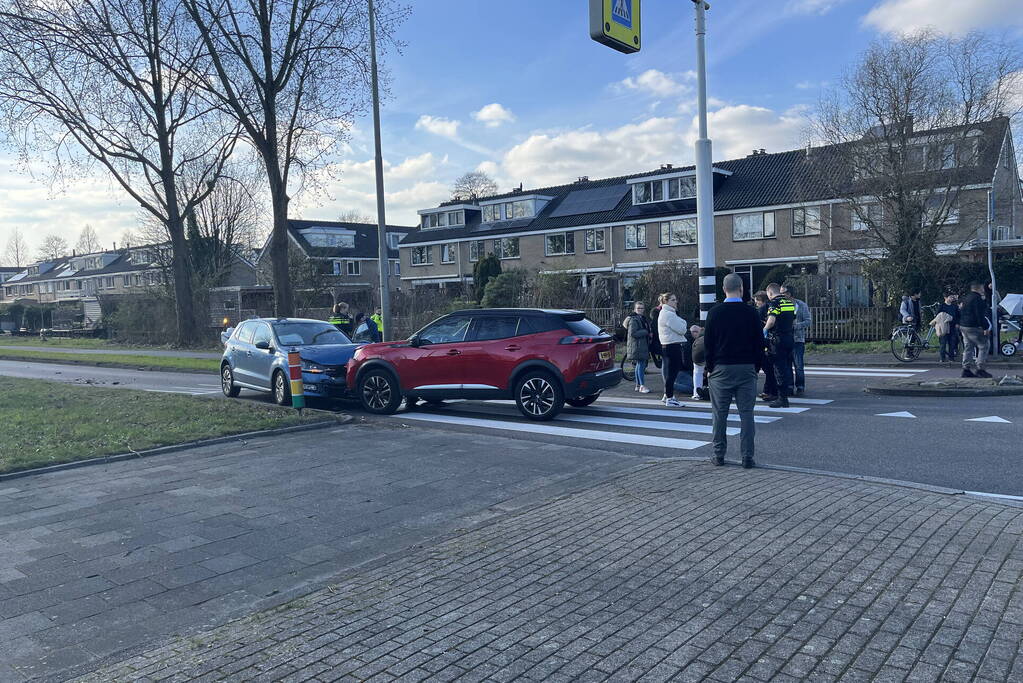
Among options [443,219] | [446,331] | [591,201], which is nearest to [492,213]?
[443,219]

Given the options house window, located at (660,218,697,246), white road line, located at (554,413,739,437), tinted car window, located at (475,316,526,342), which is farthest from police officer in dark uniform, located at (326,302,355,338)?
house window, located at (660,218,697,246)

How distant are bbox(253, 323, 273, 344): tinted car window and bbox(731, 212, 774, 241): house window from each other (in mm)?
32154

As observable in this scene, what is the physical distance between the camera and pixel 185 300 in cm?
3378

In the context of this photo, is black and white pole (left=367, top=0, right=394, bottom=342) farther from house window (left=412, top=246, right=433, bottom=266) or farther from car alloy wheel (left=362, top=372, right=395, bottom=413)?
house window (left=412, top=246, right=433, bottom=266)

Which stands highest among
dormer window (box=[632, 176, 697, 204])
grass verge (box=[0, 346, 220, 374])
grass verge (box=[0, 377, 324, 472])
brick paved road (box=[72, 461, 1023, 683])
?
dormer window (box=[632, 176, 697, 204])

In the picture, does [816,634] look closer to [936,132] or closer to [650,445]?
[650,445]

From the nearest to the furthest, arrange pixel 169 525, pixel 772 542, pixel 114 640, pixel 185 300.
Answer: pixel 114 640, pixel 772 542, pixel 169 525, pixel 185 300

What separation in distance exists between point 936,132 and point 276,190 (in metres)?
19.9

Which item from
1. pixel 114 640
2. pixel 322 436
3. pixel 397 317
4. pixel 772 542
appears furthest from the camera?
pixel 397 317

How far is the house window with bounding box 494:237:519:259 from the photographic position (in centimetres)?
5238

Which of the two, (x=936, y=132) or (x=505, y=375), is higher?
(x=936, y=132)

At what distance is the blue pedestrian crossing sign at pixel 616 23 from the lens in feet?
27.9

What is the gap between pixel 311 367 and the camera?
13320mm

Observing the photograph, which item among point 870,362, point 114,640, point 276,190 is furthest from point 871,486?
point 276,190
